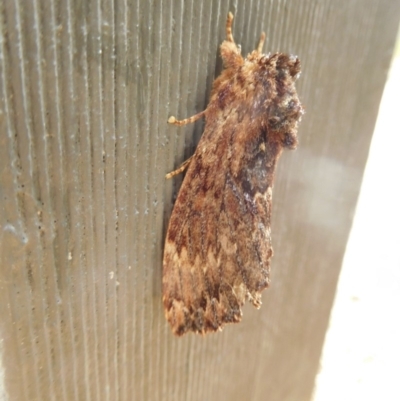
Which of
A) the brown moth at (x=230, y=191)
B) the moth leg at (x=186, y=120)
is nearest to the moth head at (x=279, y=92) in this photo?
the brown moth at (x=230, y=191)

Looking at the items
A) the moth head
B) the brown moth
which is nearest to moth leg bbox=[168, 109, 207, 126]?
the brown moth

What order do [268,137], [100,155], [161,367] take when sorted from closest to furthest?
[100,155], [268,137], [161,367]

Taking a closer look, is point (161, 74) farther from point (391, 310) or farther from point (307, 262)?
point (391, 310)

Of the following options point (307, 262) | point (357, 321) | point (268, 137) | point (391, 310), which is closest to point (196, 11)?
point (268, 137)

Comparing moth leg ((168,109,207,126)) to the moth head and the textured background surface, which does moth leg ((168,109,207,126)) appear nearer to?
the textured background surface

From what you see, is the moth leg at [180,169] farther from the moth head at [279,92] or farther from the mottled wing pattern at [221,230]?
the moth head at [279,92]
